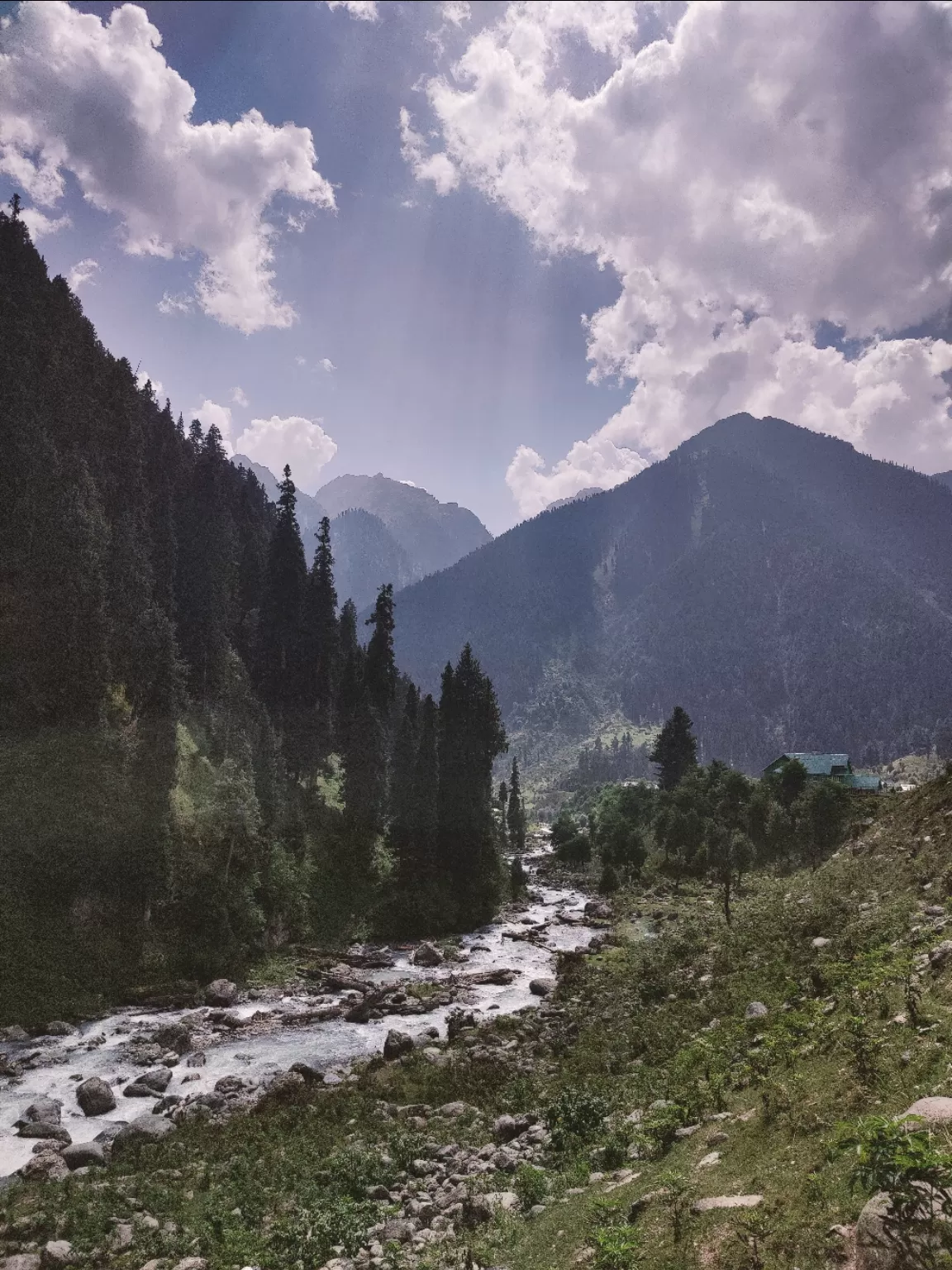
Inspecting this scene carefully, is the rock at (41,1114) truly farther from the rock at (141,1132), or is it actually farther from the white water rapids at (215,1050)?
the rock at (141,1132)

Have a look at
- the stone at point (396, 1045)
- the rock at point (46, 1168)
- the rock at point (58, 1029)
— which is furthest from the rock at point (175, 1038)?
the rock at point (46, 1168)

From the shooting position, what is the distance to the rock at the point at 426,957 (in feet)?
206

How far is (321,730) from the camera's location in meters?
97.2

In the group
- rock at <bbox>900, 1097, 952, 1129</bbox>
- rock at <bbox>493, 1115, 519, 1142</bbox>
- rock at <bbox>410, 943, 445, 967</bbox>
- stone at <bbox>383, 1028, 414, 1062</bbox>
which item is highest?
rock at <bbox>900, 1097, 952, 1129</bbox>

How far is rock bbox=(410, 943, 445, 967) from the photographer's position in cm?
6275

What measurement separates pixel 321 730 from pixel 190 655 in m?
20.8

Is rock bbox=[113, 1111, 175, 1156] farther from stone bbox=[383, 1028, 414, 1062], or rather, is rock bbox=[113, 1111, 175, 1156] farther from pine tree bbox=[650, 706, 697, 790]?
pine tree bbox=[650, 706, 697, 790]

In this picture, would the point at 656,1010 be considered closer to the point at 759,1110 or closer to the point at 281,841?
the point at 759,1110

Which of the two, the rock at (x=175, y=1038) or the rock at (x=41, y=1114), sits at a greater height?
the rock at (x=41, y=1114)

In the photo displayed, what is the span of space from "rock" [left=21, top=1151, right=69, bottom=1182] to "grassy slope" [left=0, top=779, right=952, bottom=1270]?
1.75m

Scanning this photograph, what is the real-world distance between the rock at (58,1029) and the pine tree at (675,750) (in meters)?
117

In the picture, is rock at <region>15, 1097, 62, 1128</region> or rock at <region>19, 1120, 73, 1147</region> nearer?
rock at <region>19, 1120, 73, 1147</region>

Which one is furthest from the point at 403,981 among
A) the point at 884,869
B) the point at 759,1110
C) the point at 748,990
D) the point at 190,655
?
the point at 190,655

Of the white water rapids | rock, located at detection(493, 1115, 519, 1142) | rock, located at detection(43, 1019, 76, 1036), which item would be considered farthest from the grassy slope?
rock, located at detection(43, 1019, 76, 1036)
